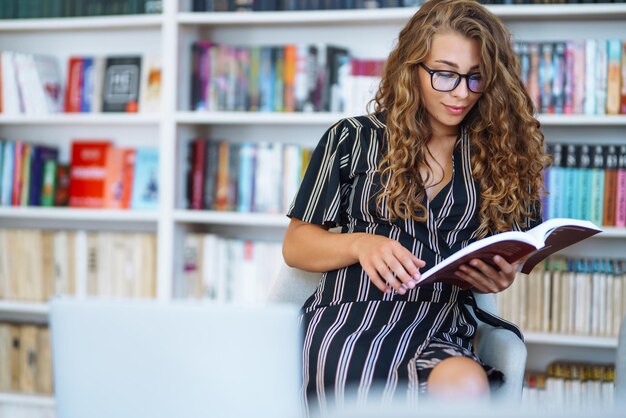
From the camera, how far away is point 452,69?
5.27ft

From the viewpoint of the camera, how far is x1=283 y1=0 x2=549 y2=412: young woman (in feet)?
4.86

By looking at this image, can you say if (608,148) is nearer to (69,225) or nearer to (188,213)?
(188,213)

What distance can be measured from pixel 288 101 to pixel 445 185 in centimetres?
115

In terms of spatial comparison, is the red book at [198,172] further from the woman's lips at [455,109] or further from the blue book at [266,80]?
the woman's lips at [455,109]

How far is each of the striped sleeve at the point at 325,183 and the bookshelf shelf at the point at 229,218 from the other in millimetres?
999

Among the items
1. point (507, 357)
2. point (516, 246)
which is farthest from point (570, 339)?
point (516, 246)

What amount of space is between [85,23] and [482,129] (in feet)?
5.51

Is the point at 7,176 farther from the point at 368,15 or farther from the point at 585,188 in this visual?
the point at 585,188

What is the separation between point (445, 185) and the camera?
164cm

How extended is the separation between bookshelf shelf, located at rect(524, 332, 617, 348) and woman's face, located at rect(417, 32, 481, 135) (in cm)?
107

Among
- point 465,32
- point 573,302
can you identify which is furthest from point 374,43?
point 465,32

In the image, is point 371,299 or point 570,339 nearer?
point 371,299

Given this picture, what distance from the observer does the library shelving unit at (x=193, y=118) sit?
8.60 feet

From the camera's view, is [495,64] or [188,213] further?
[188,213]
